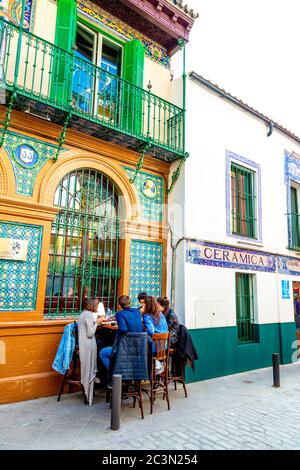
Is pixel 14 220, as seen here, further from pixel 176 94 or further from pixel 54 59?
pixel 176 94

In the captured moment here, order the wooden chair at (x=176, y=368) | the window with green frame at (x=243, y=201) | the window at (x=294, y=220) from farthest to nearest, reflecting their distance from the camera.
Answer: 1. the window at (x=294, y=220)
2. the window with green frame at (x=243, y=201)
3. the wooden chair at (x=176, y=368)

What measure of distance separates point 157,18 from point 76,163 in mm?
4040

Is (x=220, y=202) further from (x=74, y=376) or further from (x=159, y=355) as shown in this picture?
(x=74, y=376)

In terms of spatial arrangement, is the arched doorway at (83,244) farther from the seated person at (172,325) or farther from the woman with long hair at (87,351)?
the seated person at (172,325)

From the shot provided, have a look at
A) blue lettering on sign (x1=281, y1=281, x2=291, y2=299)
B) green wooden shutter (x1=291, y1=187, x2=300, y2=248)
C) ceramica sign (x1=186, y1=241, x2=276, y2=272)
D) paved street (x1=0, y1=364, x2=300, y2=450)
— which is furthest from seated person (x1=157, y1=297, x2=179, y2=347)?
green wooden shutter (x1=291, y1=187, x2=300, y2=248)

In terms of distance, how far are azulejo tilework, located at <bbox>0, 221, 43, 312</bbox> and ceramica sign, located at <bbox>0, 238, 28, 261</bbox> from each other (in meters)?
0.06

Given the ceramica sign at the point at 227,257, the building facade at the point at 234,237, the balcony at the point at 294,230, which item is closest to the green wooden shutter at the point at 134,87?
the building facade at the point at 234,237

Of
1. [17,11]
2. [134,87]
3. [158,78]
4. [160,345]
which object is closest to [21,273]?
[160,345]

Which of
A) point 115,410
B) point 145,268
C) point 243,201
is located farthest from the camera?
point 243,201

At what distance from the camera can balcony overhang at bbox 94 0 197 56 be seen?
7081 millimetres

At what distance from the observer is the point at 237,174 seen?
8836mm

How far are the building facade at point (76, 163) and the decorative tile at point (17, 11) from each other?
0.02 meters

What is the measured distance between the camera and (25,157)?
5.49 metres

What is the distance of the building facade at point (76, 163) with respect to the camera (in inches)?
204
